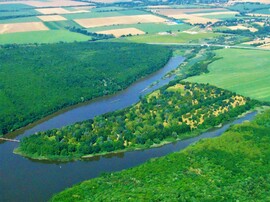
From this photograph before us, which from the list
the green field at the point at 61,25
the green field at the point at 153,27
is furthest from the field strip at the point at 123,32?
the green field at the point at 61,25

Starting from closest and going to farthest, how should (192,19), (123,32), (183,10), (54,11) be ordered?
1. (123,32)
2. (192,19)
3. (54,11)
4. (183,10)

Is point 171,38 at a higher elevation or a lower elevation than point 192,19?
lower

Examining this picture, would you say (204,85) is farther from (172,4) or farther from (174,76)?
(172,4)

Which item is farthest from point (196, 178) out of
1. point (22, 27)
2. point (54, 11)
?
point (54, 11)

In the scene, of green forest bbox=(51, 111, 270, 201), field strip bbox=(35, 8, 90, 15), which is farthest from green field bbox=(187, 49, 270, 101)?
field strip bbox=(35, 8, 90, 15)

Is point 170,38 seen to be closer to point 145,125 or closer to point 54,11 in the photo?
point 54,11

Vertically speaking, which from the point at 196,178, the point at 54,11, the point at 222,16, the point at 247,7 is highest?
the point at 247,7

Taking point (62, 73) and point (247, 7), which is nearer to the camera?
point (62, 73)
